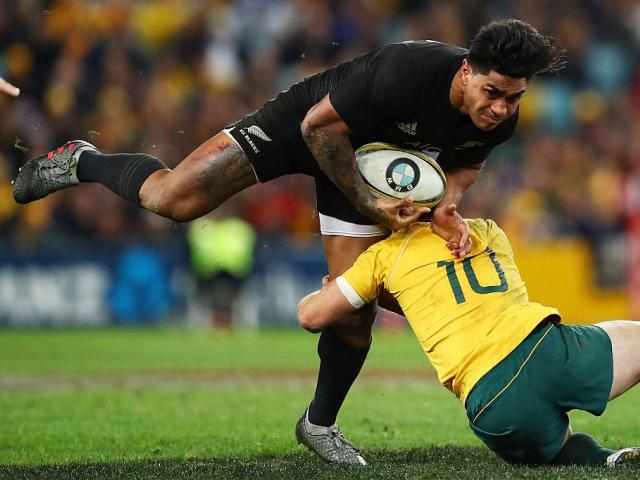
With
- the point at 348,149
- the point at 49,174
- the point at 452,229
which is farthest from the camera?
the point at 49,174

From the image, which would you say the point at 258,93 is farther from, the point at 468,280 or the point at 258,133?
the point at 468,280

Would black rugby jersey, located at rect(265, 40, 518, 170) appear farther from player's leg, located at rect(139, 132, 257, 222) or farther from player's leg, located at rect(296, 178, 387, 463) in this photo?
player's leg, located at rect(139, 132, 257, 222)

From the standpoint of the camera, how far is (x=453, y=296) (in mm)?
5203

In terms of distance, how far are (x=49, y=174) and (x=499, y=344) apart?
280 centimetres

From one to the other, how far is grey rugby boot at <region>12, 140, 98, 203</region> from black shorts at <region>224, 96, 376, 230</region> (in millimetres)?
921

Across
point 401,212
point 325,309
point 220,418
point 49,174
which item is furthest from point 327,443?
point 49,174

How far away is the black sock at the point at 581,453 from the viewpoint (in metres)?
5.32

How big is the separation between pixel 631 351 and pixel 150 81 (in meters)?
13.1

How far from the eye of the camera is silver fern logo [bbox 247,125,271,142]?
622 centimetres

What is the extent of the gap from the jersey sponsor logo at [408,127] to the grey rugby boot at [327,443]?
158cm

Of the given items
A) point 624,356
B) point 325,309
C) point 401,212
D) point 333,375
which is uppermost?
point 401,212

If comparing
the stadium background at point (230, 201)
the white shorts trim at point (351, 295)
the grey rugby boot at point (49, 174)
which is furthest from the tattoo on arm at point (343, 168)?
the stadium background at point (230, 201)

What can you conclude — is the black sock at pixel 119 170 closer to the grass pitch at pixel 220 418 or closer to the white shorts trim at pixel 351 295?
the grass pitch at pixel 220 418

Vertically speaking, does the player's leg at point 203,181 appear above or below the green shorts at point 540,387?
above
